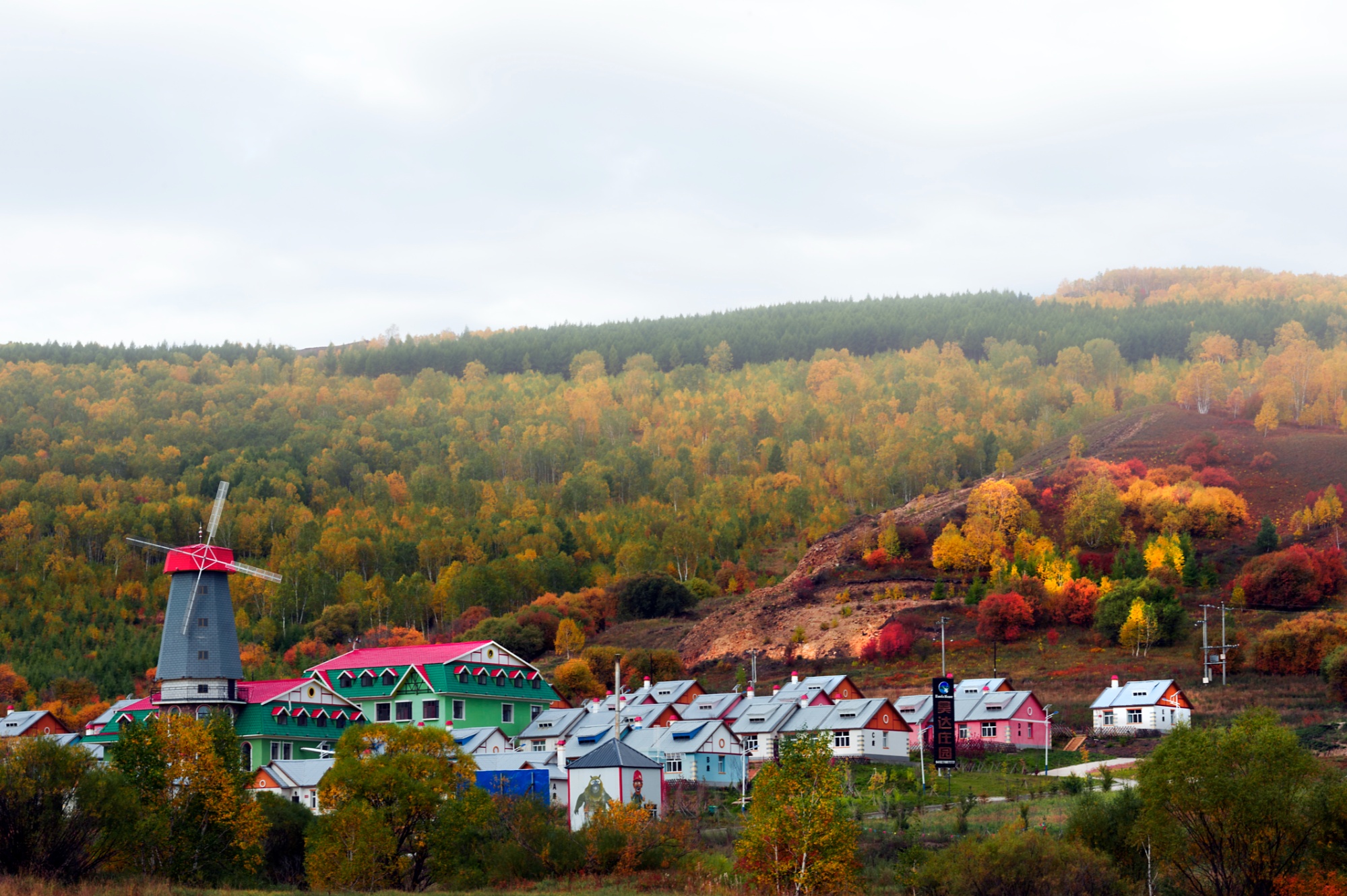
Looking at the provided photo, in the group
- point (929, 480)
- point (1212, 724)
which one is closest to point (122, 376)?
point (929, 480)

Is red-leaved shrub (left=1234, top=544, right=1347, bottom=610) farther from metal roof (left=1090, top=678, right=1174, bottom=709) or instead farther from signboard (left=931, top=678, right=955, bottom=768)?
signboard (left=931, top=678, right=955, bottom=768)

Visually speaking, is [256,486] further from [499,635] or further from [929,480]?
[929,480]

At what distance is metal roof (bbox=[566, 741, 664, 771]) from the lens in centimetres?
4988

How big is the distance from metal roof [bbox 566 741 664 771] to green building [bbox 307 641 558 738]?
2139 cm

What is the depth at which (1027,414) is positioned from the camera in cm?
17075

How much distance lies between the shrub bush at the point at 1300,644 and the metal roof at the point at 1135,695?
7.60 metres

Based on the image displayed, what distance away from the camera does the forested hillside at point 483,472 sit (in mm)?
114000

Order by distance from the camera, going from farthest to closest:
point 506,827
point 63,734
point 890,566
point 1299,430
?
point 1299,430
point 890,566
point 63,734
point 506,827

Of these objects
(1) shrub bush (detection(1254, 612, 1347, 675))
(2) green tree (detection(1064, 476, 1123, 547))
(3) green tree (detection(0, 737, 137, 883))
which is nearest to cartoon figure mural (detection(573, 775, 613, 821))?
(3) green tree (detection(0, 737, 137, 883))

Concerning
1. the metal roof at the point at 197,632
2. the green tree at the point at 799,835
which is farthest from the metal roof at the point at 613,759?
the metal roof at the point at 197,632

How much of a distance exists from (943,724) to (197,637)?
107 ft

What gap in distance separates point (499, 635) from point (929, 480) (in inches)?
2288

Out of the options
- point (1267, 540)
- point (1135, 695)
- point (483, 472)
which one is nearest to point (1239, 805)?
point (1135, 695)

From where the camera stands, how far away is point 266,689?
6625cm
